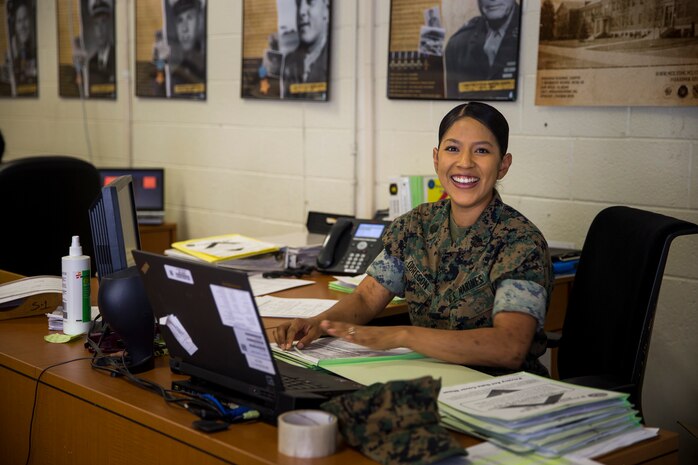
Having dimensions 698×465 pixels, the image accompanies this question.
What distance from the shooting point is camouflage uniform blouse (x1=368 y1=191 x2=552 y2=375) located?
2086 millimetres

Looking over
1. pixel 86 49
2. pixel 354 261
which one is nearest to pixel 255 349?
pixel 354 261

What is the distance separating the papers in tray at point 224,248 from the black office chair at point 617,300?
1183 millimetres

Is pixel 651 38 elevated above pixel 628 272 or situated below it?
above

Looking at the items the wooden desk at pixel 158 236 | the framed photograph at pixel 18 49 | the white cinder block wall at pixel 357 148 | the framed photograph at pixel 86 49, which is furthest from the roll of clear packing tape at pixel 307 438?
the framed photograph at pixel 18 49

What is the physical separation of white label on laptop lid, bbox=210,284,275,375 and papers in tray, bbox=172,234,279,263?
1485mm

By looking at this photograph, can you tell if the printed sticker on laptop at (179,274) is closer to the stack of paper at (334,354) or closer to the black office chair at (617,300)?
the stack of paper at (334,354)

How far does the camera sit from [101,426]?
72.0 inches

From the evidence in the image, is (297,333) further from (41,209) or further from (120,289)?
(41,209)

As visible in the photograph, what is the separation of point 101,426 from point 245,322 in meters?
0.48

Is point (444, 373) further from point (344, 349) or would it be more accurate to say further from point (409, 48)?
point (409, 48)

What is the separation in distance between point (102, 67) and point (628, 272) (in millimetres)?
3722

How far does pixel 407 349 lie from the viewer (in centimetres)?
205

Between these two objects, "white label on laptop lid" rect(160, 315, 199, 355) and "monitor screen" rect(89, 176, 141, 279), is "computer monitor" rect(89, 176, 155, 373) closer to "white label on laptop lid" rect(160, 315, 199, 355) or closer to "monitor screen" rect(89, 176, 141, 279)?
"monitor screen" rect(89, 176, 141, 279)

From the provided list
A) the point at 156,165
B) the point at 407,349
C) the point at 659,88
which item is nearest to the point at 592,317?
the point at 407,349
